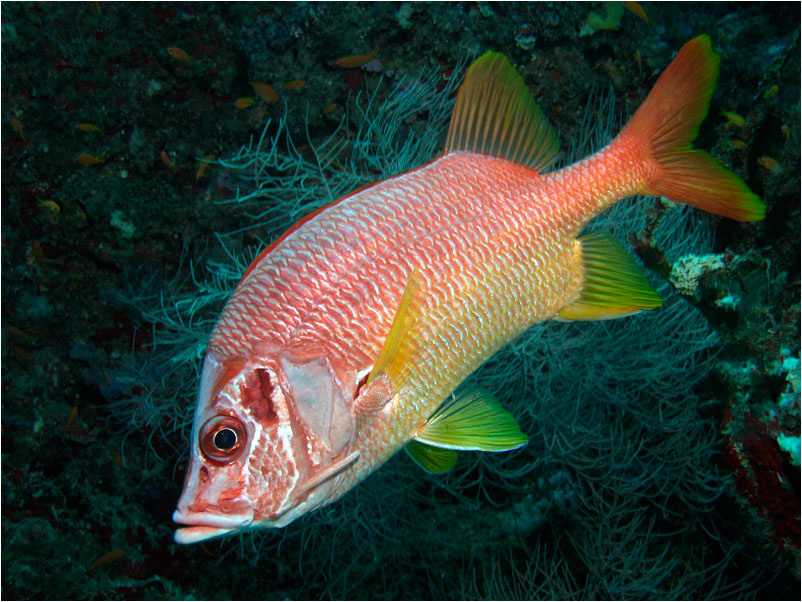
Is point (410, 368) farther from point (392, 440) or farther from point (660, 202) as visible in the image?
point (660, 202)

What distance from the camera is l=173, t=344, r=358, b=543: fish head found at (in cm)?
120

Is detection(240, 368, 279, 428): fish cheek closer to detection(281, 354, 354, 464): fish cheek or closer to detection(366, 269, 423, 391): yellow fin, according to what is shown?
detection(281, 354, 354, 464): fish cheek

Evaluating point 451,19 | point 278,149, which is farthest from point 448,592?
point 451,19

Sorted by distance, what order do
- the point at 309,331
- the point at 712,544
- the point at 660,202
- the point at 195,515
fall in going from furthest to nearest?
the point at 712,544 → the point at 660,202 → the point at 309,331 → the point at 195,515

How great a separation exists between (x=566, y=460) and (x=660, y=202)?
1968 mm

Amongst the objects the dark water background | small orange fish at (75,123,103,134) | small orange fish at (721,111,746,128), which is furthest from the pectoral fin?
small orange fish at (75,123,103,134)

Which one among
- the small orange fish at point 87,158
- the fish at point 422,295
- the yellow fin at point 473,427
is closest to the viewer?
the fish at point 422,295

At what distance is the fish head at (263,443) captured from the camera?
3.93 feet

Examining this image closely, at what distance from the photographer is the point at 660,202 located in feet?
7.53

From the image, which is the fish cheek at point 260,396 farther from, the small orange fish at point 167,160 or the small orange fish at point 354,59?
the small orange fish at point 354,59

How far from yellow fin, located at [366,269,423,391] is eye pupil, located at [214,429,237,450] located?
418 millimetres

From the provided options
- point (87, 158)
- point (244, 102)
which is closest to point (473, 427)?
point (244, 102)

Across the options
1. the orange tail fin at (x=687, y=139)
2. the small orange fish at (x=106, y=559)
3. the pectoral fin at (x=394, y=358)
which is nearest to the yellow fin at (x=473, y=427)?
the pectoral fin at (x=394, y=358)

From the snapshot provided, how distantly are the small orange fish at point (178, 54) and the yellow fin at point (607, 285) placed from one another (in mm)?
3364
